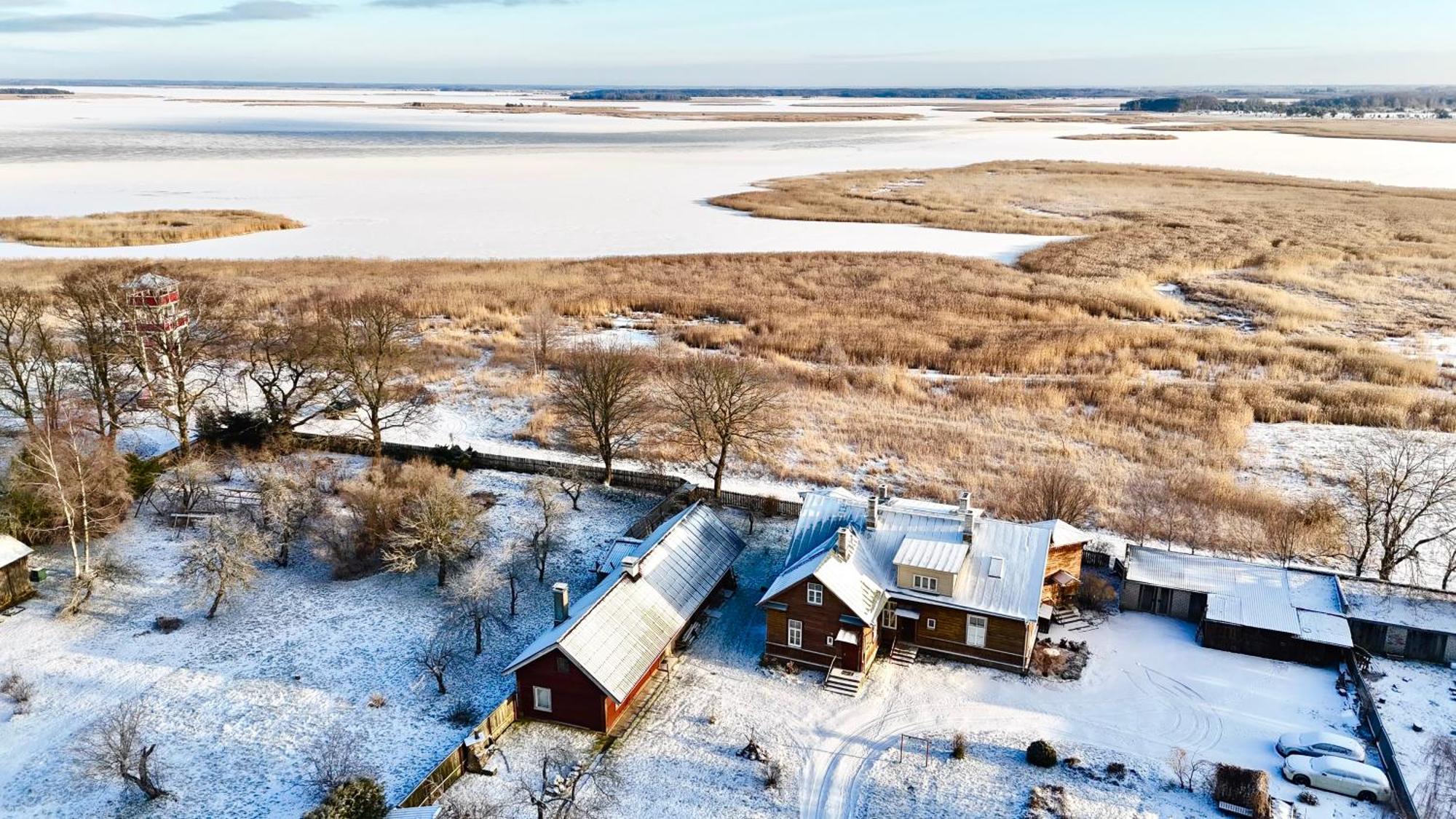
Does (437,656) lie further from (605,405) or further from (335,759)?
(605,405)

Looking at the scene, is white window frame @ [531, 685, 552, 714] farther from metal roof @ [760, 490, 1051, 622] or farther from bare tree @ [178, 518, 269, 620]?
bare tree @ [178, 518, 269, 620]

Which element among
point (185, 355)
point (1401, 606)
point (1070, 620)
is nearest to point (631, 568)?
point (1070, 620)

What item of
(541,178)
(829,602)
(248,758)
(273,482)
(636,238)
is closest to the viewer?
(248,758)

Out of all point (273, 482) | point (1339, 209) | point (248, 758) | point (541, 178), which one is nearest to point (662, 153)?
point (541, 178)

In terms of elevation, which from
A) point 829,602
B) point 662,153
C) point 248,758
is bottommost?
point 248,758

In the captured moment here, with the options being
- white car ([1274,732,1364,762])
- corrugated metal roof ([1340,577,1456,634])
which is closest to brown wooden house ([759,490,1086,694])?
white car ([1274,732,1364,762])

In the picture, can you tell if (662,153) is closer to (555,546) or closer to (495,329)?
(495,329)
